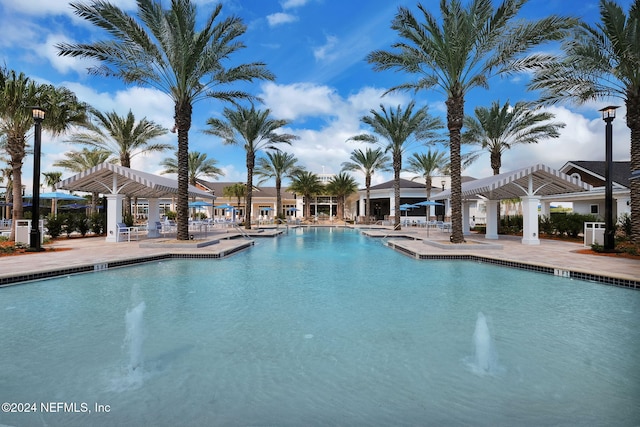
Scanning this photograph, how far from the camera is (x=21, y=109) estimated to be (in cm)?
1395

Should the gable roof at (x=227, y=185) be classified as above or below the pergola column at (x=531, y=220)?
above

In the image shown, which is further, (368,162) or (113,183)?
(368,162)

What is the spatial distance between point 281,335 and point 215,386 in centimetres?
148

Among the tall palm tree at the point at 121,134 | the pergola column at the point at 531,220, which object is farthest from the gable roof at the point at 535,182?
the tall palm tree at the point at 121,134

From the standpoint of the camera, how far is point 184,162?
14.8 metres

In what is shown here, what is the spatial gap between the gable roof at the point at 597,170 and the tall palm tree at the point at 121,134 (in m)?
32.4

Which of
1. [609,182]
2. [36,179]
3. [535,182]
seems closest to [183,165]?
[36,179]

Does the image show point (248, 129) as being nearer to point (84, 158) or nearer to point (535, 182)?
point (535, 182)

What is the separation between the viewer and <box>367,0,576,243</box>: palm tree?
12523 millimetres

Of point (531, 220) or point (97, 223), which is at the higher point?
point (531, 220)

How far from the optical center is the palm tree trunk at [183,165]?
14.4m

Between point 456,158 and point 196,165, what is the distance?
27694 millimetres

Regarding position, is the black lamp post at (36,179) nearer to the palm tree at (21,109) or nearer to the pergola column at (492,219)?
the palm tree at (21,109)

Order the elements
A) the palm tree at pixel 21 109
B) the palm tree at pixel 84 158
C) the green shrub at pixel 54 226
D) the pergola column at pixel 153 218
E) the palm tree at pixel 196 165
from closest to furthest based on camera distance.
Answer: the palm tree at pixel 21 109 < the green shrub at pixel 54 226 < the pergola column at pixel 153 218 < the palm tree at pixel 196 165 < the palm tree at pixel 84 158
